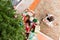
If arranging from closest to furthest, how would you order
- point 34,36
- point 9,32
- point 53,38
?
point 9,32 → point 34,36 → point 53,38

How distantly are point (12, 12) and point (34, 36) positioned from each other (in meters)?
0.88

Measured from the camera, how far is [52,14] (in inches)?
119

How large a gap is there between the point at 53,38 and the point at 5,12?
5.21 ft

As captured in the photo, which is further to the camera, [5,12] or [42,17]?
[42,17]

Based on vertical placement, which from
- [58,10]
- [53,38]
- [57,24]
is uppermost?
[58,10]

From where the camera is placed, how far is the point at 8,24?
4.50 feet

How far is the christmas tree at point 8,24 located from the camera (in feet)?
4.38

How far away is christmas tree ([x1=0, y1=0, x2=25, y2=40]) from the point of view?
133 centimetres

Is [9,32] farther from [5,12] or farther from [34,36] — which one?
[34,36]

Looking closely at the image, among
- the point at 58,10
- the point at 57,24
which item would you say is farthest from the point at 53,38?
the point at 58,10

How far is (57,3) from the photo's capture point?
10.3ft

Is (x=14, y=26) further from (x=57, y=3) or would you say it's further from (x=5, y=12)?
(x=57, y=3)

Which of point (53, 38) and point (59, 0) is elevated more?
point (59, 0)

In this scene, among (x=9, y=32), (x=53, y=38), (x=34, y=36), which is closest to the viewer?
(x=9, y=32)
